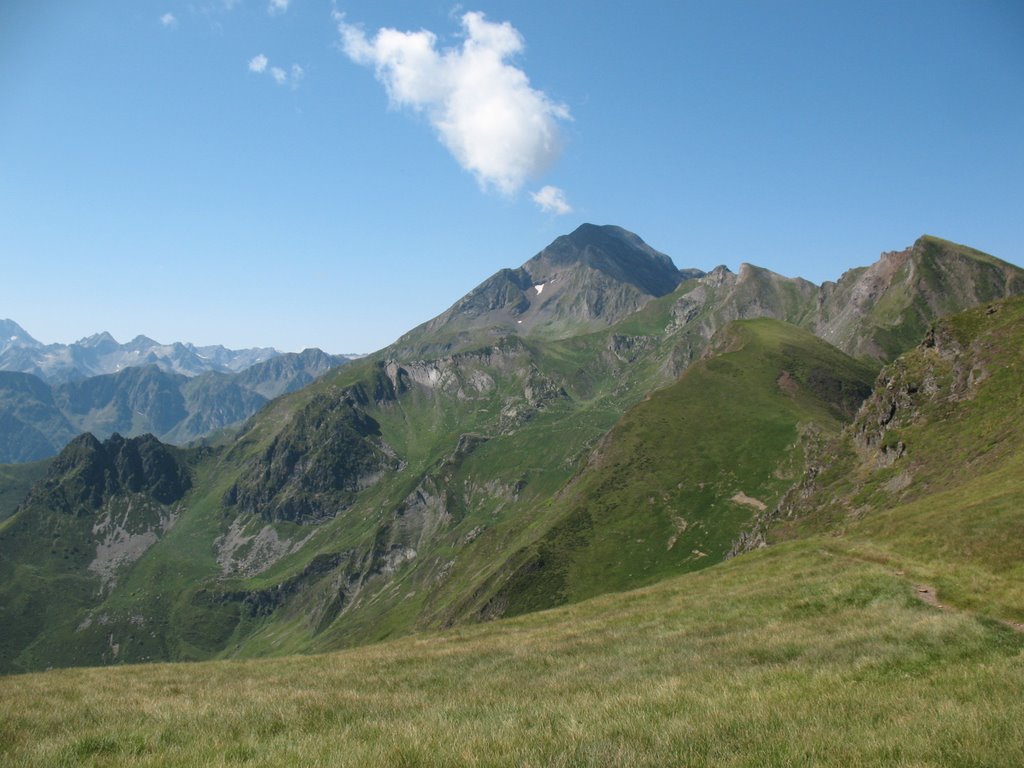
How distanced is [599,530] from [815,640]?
159781mm

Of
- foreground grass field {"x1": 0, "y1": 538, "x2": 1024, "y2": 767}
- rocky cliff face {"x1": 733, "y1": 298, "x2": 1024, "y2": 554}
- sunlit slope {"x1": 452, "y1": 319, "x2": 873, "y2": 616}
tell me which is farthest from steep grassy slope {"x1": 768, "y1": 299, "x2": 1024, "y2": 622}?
sunlit slope {"x1": 452, "y1": 319, "x2": 873, "y2": 616}

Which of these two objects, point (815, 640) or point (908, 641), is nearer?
point (908, 641)

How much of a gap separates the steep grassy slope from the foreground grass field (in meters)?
4.79

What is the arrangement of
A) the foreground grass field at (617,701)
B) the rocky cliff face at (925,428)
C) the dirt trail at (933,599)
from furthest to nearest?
the rocky cliff face at (925,428), the dirt trail at (933,599), the foreground grass field at (617,701)

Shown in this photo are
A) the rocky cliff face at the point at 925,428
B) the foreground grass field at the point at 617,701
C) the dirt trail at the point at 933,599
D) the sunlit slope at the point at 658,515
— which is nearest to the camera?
the foreground grass field at the point at 617,701

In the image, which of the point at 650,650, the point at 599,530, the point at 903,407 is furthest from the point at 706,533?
the point at 650,650

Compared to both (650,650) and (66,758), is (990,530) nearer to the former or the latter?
(650,650)

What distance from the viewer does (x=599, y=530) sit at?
174875 mm

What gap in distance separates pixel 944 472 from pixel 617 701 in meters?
70.0

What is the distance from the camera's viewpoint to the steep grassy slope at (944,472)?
2847cm

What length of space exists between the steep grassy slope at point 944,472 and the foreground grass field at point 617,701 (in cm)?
479

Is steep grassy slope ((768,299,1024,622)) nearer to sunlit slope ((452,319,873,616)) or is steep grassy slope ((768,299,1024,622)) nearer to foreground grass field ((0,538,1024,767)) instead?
foreground grass field ((0,538,1024,767))

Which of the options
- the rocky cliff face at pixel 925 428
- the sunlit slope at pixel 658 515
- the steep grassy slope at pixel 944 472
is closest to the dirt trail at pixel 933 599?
the steep grassy slope at pixel 944 472

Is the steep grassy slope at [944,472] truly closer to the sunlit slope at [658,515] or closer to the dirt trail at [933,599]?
the dirt trail at [933,599]
